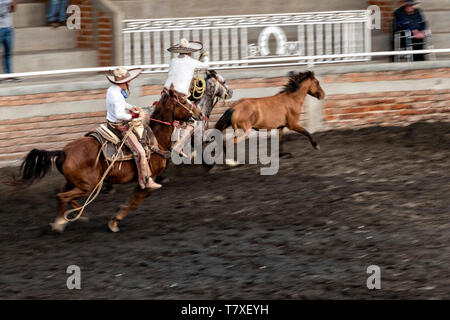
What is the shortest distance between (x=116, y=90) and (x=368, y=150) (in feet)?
17.9

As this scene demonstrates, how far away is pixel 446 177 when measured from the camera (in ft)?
51.4

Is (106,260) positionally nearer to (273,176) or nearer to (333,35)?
(273,176)

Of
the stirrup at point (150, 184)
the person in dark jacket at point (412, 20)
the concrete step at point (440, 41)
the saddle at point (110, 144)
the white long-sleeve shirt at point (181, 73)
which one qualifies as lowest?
the stirrup at point (150, 184)

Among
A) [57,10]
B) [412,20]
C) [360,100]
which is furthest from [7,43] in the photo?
[412,20]

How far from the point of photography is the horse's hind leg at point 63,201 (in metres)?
13.2

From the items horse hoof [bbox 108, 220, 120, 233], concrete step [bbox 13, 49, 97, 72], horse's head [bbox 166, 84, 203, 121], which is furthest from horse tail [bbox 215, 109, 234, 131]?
concrete step [bbox 13, 49, 97, 72]

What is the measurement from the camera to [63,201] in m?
13.3

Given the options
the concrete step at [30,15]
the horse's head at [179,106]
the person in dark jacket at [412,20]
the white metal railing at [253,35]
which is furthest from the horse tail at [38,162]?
the person in dark jacket at [412,20]

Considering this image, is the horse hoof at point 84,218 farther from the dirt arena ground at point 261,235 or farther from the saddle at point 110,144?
the saddle at point 110,144

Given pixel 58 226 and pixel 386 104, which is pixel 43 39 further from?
pixel 58 226

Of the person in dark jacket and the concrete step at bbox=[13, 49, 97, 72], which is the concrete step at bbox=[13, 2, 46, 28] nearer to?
the concrete step at bbox=[13, 49, 97, 72]

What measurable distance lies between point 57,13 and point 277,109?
208 inches

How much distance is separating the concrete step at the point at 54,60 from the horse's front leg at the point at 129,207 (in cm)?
632
